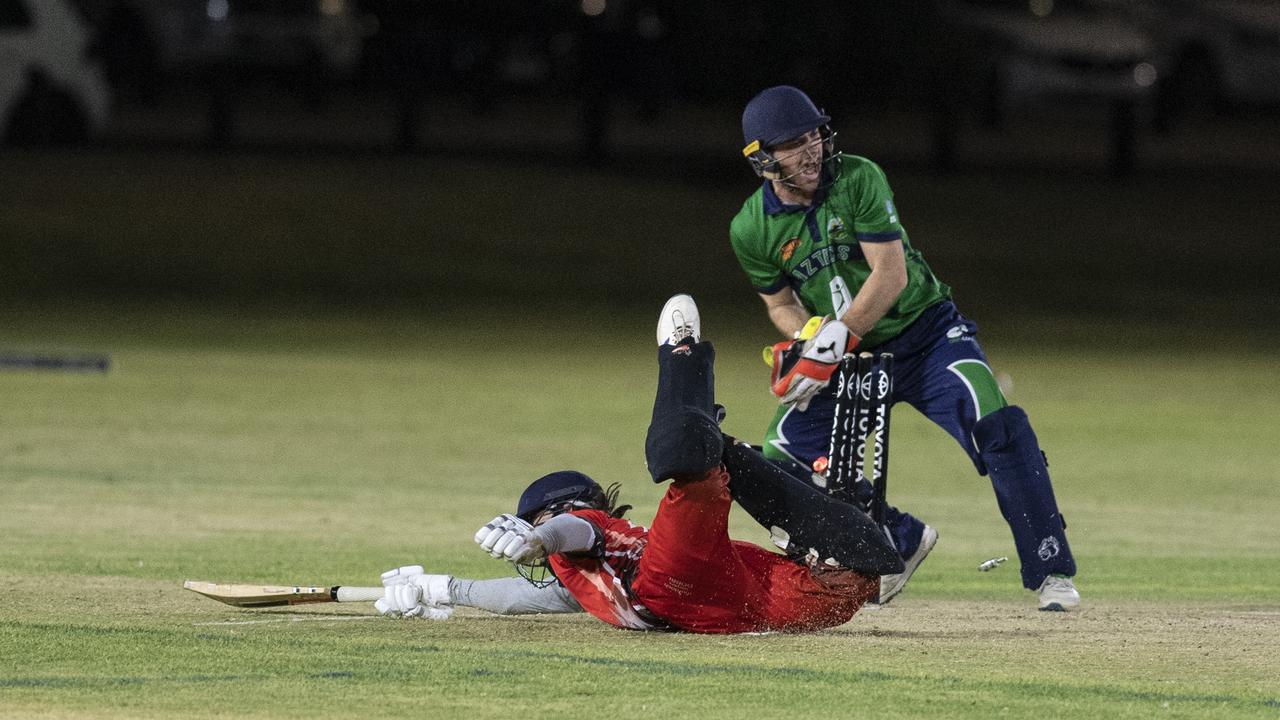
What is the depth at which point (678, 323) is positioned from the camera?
7.32 m

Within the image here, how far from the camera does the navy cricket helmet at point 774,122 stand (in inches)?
316

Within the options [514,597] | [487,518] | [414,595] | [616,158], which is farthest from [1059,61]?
[414,595]

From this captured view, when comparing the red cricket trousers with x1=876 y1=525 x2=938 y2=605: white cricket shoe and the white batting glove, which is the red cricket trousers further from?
x1=876 y1=525 x2=938 y2=605: white cricket shoe

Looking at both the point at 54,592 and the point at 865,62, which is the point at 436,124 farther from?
the point at 54,592

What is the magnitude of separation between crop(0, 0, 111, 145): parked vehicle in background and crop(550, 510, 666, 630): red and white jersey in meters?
18.2

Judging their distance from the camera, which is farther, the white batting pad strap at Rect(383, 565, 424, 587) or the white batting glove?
the white batting pad strap at Rect(383, 565, 424, 587)

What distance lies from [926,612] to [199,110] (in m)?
23.7

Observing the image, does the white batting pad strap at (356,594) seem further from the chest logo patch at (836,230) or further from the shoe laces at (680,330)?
the chest logo patch at (836,230)

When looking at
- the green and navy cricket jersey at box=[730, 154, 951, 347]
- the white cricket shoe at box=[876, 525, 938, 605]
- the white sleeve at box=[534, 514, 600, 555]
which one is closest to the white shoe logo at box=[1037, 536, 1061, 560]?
the white cricket shoe at box=[876, 525, 938, 605]

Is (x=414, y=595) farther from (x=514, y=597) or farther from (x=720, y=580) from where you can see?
(x=720, y=580)

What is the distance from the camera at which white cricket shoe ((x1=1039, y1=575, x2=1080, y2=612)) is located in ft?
26.9

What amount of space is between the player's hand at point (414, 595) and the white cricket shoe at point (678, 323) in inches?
44.9

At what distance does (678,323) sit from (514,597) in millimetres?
1157

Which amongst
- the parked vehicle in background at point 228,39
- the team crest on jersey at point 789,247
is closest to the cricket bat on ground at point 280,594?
the team crest on jersey at point 789,247
